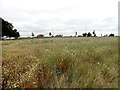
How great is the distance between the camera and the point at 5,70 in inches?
369

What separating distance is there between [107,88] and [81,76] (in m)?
1.00

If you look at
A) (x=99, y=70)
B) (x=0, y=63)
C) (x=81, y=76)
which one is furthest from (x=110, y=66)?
(x=0, y=63)

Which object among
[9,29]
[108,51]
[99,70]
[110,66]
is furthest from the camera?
[9,29]

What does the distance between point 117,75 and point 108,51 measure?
4.17 metres

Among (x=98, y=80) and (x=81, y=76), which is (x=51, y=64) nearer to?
(x=81, y=76)

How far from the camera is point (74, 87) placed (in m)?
6.88

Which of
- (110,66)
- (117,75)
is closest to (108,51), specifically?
(110,66)

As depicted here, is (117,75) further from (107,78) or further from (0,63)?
(0,63)

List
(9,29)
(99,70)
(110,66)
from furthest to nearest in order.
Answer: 1. (9,29)
2. (110,66)
3. (99,70)

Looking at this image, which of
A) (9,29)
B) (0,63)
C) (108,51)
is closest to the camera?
(0,63)

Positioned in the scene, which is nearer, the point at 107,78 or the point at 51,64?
the point at 107,78

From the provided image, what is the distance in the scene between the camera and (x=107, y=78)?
796 cm

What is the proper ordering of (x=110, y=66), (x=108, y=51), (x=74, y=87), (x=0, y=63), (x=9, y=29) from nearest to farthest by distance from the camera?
(x=74, y=87) < (x=110, y=66) < (x=0, y=63) < (x=108, y=51) < (x=9, y=29)

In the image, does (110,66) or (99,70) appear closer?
(99,70)
